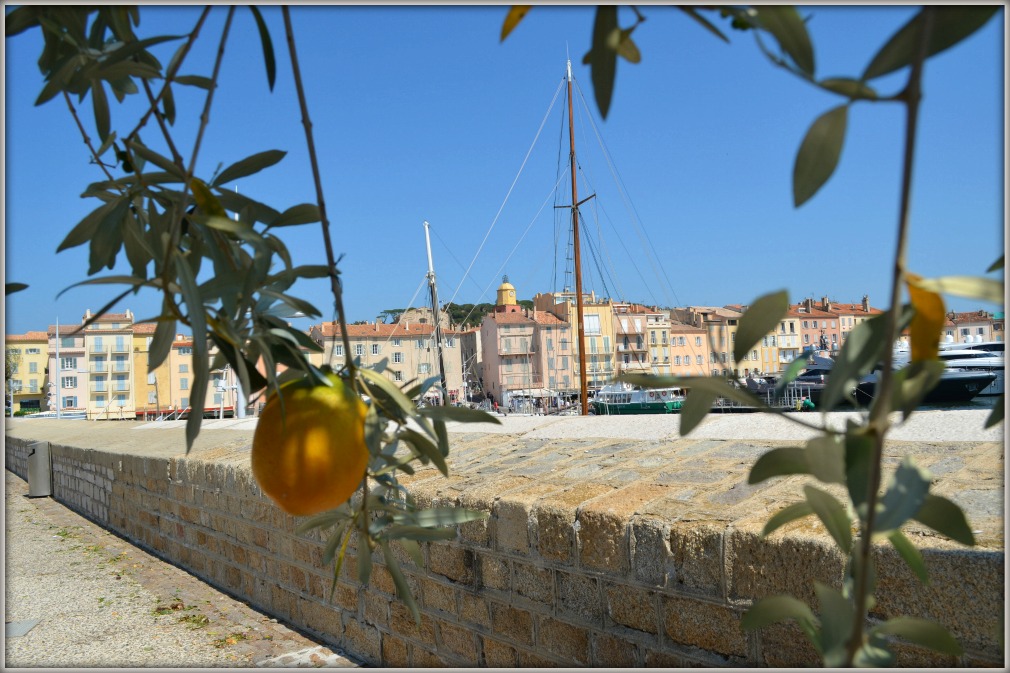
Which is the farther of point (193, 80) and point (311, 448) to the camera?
point (193, 80)

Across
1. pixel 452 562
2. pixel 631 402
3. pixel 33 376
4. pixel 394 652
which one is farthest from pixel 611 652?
pixel 33 376

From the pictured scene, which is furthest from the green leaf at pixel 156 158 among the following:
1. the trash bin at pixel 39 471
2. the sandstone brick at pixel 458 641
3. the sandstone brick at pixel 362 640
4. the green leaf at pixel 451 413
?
the trash bin at pixel 39 471

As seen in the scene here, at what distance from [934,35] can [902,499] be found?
0.24 metres

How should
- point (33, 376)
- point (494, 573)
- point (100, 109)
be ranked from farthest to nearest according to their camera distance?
point (33, 376), point (494, 573), point (100, 109)

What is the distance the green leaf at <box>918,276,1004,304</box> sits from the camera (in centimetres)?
37

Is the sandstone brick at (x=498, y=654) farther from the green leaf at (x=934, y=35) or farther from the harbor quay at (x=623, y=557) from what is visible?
the green leaf at (x=934, y=35)

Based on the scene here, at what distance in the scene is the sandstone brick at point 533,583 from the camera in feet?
6.58

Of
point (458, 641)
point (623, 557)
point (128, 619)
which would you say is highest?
point (623, 557)

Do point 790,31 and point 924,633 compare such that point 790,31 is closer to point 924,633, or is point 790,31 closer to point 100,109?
point 924,633

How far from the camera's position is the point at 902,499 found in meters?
0.40

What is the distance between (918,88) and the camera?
337mm

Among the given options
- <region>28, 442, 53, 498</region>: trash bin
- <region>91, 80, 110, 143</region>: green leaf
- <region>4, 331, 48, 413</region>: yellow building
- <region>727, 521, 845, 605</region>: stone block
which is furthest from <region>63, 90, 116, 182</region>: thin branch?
<region>4, 331, 48, 413</region>: yellow building

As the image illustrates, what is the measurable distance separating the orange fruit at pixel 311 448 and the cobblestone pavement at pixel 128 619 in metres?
2.61

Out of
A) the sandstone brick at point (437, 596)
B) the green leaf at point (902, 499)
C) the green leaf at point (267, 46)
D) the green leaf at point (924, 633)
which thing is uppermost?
the green leaf at point (267, 46)
